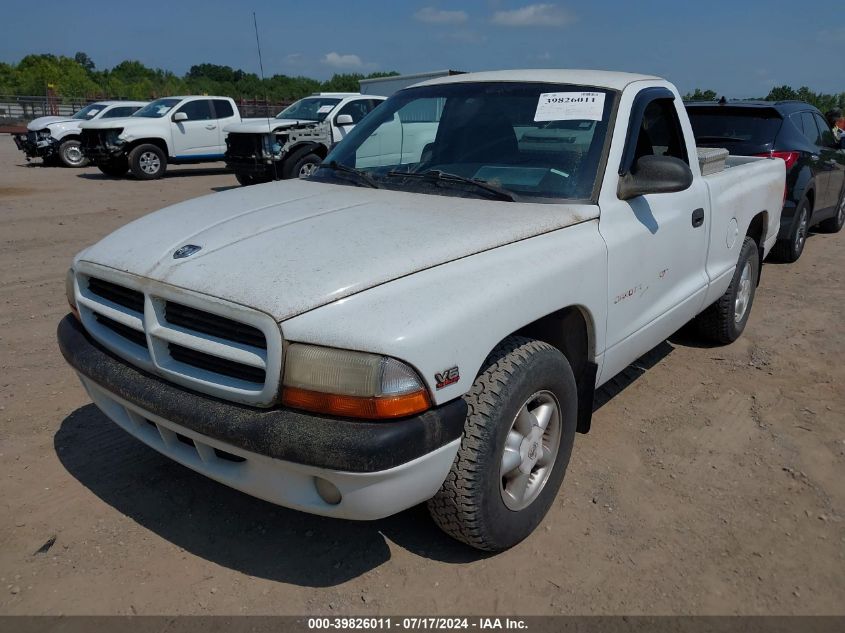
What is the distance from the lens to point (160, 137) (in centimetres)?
1570

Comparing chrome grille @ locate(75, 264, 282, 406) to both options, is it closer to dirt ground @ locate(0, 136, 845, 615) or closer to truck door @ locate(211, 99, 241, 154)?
dirt ground @ locate(0, 136, 845, 615)

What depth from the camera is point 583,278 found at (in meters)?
A: 2.71

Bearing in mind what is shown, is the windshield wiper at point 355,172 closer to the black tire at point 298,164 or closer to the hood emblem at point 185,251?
the hood emblem at point 185,251

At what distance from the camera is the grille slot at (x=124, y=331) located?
2.51 meters

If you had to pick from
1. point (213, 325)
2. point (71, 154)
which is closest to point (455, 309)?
point (213, 325)

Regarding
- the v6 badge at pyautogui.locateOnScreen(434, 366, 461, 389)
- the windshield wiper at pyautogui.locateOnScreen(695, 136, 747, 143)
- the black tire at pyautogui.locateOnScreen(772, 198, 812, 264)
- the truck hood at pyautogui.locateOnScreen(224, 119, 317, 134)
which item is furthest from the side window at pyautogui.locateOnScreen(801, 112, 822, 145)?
the truck hood at pyautogui.locateOnScreen(224, 119, 317, 134)

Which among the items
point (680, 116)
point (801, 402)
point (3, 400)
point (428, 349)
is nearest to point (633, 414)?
point (801, 402)

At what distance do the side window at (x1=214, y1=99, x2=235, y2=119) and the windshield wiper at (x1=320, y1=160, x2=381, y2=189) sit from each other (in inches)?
560

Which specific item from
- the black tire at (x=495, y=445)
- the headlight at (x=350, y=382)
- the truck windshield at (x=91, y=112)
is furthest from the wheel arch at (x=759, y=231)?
the truck windshield at (x=91, y=112)

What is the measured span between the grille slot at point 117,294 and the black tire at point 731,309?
3772 mm

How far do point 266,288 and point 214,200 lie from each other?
1260mm

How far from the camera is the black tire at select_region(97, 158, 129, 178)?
15581 mm

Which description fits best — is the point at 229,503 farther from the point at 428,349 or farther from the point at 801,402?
the point at 801,402

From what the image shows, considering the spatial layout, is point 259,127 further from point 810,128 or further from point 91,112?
point 91,112
